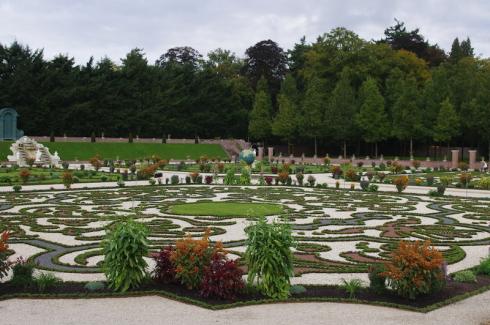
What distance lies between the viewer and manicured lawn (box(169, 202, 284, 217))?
1897cm

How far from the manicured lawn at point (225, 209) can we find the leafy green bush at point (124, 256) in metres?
8.85

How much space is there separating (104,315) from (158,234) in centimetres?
691

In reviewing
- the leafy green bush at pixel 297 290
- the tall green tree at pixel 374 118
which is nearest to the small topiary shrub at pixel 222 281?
the leafy green bush at pixel 297 290

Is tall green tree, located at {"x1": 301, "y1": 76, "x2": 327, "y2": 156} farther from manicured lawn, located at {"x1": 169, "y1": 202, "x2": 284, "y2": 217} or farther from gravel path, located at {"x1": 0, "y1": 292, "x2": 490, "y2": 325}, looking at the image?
gravel path, located at {"x1": 0, "y1": 292, "x2": 490, "y2": 325}

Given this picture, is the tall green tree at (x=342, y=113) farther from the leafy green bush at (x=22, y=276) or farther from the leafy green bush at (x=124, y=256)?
the leafy green bush at (x=22, y=276)

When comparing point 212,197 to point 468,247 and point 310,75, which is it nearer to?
point 468,247

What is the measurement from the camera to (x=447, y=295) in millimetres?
9203

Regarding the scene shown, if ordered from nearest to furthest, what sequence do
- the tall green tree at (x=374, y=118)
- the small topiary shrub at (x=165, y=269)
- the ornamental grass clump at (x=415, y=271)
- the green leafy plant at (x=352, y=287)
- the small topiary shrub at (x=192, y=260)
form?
the ornamental grass clump at (x=415, y=271) < the green leafy plant at (x=352, y=287) < the small topiary shrub at (x=192, y=260) < the small topiary shrub at (x=165, y=269) < the tall green tree at (x=374, y=118)

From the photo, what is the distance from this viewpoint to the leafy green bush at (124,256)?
9242mm

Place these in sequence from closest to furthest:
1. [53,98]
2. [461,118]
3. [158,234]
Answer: [158,234]
[461,118]
[53,98]

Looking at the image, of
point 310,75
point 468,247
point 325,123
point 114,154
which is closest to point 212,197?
point 468,247

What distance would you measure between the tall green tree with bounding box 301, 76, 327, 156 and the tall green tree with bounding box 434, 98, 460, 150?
1422cm

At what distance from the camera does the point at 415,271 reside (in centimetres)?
884

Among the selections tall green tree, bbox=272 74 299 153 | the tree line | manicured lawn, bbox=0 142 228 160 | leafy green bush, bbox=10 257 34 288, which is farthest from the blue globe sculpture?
tall green tree, bbox=272 74 299 153
